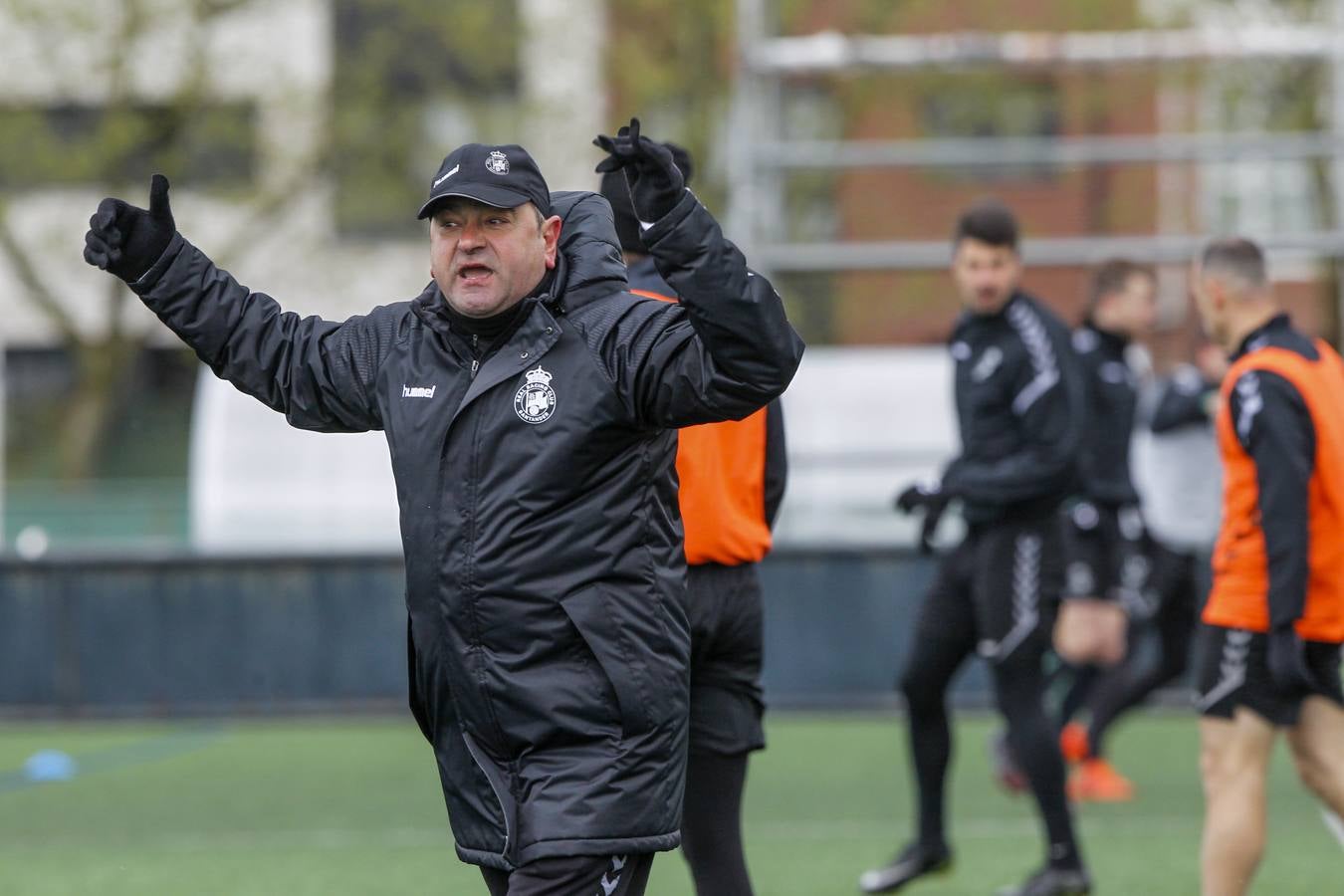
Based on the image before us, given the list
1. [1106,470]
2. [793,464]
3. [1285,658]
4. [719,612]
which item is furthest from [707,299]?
[793,464]

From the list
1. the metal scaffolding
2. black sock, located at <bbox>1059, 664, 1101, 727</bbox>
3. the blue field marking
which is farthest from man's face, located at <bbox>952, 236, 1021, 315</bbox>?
the blue field marking

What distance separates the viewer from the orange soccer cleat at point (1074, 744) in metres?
9.36

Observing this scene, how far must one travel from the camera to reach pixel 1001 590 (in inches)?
277

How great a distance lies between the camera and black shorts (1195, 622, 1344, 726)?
5.68 metres

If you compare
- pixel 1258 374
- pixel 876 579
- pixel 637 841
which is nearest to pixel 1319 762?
pixel 1258 374

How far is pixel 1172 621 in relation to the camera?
9875mm

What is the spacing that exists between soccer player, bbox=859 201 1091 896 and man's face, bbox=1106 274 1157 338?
7.22 ft

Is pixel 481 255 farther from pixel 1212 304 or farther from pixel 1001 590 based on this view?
pixel 1001 590

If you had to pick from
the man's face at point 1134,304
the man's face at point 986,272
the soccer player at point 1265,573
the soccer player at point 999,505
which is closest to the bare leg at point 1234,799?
the soccer player at point 1265,573

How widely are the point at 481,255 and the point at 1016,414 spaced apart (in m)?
3.51

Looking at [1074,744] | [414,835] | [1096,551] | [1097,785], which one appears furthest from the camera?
[1074,744]

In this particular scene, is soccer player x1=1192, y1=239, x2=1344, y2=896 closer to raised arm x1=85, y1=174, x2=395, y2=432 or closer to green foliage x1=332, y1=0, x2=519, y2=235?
raised arm x1=85, y1=174, x2=395, y2=432

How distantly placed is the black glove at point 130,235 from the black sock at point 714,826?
184 cm

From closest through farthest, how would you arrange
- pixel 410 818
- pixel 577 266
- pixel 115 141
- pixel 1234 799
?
pixel 577 266, pixel 1234 799, pixel 410 818, pixel 115 141
